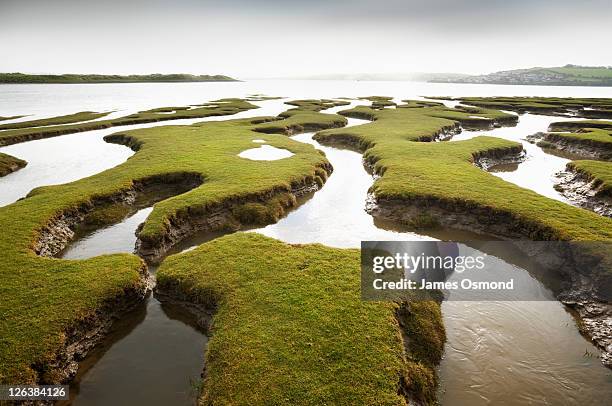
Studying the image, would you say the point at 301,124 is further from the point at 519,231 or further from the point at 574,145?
the point at 519,231

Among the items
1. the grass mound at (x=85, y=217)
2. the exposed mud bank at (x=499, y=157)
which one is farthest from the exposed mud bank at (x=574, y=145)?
the grass mound at (x=85, y=217)

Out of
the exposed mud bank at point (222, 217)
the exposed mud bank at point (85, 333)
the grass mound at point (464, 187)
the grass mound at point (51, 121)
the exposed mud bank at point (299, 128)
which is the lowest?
the exposed mud bank at point (85, 333)

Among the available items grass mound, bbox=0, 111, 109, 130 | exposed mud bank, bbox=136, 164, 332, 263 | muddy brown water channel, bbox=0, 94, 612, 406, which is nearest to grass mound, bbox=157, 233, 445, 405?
muddy brown water channel, bbox=0, 94, 612, 406

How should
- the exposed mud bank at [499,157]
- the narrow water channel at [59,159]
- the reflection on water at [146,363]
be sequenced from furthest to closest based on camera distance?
the exposed mud bank at [499,157] < the narrow water channel at [59,159] < the reflection on water at [146,363]

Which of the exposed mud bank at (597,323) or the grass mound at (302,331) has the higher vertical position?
the grass mound at (302,331)

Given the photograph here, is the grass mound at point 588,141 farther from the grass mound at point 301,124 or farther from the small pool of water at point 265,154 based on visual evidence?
the small pool of water at point 265,154

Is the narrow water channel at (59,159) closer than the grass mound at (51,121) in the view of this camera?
Yes

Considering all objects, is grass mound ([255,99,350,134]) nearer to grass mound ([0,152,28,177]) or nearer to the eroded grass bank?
the eroded grass bank

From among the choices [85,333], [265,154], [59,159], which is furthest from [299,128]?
[85,333]
